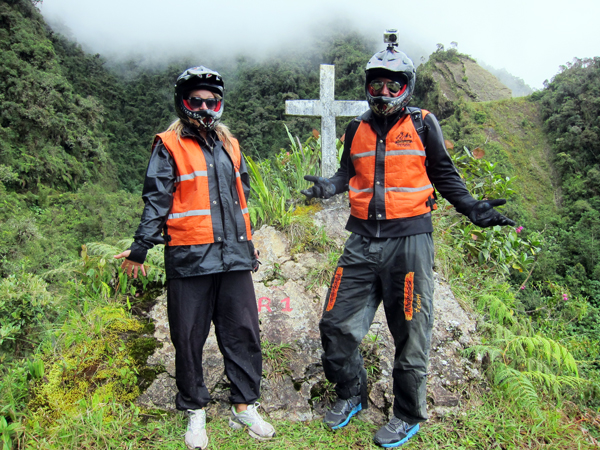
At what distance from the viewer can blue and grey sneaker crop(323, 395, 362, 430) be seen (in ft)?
7.71

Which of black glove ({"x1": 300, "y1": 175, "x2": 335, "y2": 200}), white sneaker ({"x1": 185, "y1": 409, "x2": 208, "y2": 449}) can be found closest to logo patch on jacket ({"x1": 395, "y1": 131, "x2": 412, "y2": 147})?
black glove ({"x1": 300, "y1": 175, "x2": 335, "y2": 200})

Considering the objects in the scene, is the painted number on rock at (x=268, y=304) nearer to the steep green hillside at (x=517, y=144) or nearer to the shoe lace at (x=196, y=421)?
the shoe lace at (x=196, y=421)

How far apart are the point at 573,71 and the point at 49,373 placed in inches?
919

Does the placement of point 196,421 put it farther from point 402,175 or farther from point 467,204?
point 467,204

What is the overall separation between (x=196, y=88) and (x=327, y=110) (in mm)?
2654

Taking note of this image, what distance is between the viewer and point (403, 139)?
217cm

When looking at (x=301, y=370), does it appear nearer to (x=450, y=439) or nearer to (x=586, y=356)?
(x=450, y=439)

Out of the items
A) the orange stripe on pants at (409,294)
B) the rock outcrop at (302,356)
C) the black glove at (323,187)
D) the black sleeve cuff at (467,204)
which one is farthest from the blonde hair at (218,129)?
the rock outcrop at (302,356)

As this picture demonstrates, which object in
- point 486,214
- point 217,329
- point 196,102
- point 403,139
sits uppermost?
point 196,102

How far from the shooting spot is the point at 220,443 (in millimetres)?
2225

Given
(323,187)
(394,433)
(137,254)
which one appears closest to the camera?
(137,254)

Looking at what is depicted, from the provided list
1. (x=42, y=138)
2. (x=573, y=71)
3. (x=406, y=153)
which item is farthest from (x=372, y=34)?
(x=406, y=153)

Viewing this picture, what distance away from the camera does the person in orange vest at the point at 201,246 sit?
2.08 m

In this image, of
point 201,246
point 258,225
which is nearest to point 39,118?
point 258,225
